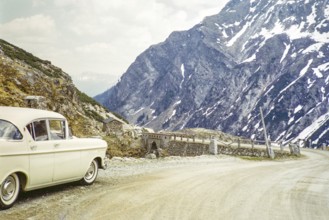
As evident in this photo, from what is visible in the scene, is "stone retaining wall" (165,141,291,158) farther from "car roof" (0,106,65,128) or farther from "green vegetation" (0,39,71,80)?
"car roof" (0,106,65,128)

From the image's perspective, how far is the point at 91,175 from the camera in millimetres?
11320

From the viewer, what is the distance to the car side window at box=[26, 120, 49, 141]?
8742 millimetres

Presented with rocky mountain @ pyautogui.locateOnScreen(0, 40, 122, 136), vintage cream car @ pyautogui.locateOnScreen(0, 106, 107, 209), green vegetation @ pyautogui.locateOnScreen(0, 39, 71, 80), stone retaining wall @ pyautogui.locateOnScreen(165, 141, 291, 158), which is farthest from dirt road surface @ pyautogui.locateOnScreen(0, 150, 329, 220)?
green vegetation @ pyautogui.locateOnScreen(0, 39, 71, 80)

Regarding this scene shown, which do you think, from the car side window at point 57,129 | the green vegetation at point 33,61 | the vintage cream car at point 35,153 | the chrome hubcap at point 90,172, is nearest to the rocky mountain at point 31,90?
the green vegetation at point 33,61

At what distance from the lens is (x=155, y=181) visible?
1245 centimetres

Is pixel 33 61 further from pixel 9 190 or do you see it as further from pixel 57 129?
pixel 9 190

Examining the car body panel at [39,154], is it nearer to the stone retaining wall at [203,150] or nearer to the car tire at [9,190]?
the car tire at [9,190]

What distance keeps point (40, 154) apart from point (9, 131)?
97cm

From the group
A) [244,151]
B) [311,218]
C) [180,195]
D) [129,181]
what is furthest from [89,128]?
[311,218]

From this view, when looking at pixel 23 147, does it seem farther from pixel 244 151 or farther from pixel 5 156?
pixel 244 151

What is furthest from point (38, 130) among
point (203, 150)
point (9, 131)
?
point (203, 150)

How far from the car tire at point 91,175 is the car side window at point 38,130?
2368 mm

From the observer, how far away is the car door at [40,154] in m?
8.54

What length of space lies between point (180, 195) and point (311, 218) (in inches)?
134
